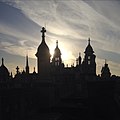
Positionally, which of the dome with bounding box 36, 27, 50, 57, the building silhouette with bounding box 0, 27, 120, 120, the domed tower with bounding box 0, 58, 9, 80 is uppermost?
the dome with bounding box 36, 27, 50, 57

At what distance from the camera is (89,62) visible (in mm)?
40750

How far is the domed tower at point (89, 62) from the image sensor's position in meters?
39.7

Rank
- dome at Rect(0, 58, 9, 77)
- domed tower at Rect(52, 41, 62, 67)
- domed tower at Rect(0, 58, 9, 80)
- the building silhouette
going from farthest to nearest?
dome at Rect(0, 58, 9, 77)
domed tower at Rect(0, 58, 9, 80)
domed tower at Rect(52, 41, 62, 67)
the building silhouette

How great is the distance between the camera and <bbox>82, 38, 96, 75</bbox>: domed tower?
39.7 m

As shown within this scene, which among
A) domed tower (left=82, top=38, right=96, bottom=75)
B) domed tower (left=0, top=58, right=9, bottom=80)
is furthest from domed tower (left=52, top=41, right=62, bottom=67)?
domed tower (left=0, top=58, right=9, bottom=80)

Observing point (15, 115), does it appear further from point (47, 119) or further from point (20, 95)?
point (47, 119)

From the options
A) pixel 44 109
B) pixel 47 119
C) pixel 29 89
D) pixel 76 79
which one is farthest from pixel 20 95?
pixel 76 79

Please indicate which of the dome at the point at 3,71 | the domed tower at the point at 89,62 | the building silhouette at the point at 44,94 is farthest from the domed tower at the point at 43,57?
the dome at the point at 3,71

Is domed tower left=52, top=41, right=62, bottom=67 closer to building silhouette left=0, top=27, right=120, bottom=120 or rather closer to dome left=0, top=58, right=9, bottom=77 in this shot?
building silhouette left=0, top=27, right=120, bottom=120

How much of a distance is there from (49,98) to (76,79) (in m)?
13.6

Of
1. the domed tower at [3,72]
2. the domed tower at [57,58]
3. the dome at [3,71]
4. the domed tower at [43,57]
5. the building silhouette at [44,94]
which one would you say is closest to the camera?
the building silhouette at [44,94]

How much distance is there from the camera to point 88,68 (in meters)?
39.8

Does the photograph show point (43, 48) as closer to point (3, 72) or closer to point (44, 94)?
point (44, 94)

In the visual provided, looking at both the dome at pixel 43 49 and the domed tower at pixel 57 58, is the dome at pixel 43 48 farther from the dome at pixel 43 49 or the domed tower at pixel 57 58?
the domed tower at pixel 57 58
